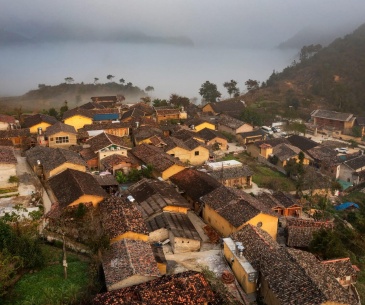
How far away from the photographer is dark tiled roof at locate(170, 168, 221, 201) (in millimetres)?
23747

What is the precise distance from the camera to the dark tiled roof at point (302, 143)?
Answer: 1585 inches

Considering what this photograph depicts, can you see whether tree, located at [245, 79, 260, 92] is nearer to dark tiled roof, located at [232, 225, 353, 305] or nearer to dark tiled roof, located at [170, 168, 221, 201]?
dark tiled roof, located at [170, 168, 221, 201]

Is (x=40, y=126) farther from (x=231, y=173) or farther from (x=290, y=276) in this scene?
(x=290, y=276)

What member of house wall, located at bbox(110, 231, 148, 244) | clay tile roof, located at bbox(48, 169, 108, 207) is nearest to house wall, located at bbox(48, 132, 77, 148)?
clay tile roof, located at bbox(48, 169, 108, 207)

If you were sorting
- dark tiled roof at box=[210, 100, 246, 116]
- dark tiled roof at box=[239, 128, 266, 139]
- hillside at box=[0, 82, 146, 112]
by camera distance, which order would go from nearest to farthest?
dark tiled roof at box=[239, 128, 266, 139], dark tiled roof at box=[210, 100, 246, 116], hillside at box=[0, 82, 146, 112]

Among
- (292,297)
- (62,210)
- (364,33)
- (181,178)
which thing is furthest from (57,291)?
(364,33)

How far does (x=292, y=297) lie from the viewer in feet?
42.4

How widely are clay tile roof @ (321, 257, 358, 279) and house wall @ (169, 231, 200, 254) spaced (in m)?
5.80

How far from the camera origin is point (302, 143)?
136 ft

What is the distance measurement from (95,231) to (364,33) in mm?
85443

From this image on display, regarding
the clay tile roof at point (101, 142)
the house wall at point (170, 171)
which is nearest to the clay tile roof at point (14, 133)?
the clay tile roof at point (101, 142)

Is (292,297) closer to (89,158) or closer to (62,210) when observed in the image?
(62,210)

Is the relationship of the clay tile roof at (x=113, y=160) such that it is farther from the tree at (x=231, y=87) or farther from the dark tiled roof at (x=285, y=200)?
the tree at (x=231, y=87)

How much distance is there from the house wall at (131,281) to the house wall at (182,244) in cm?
372
